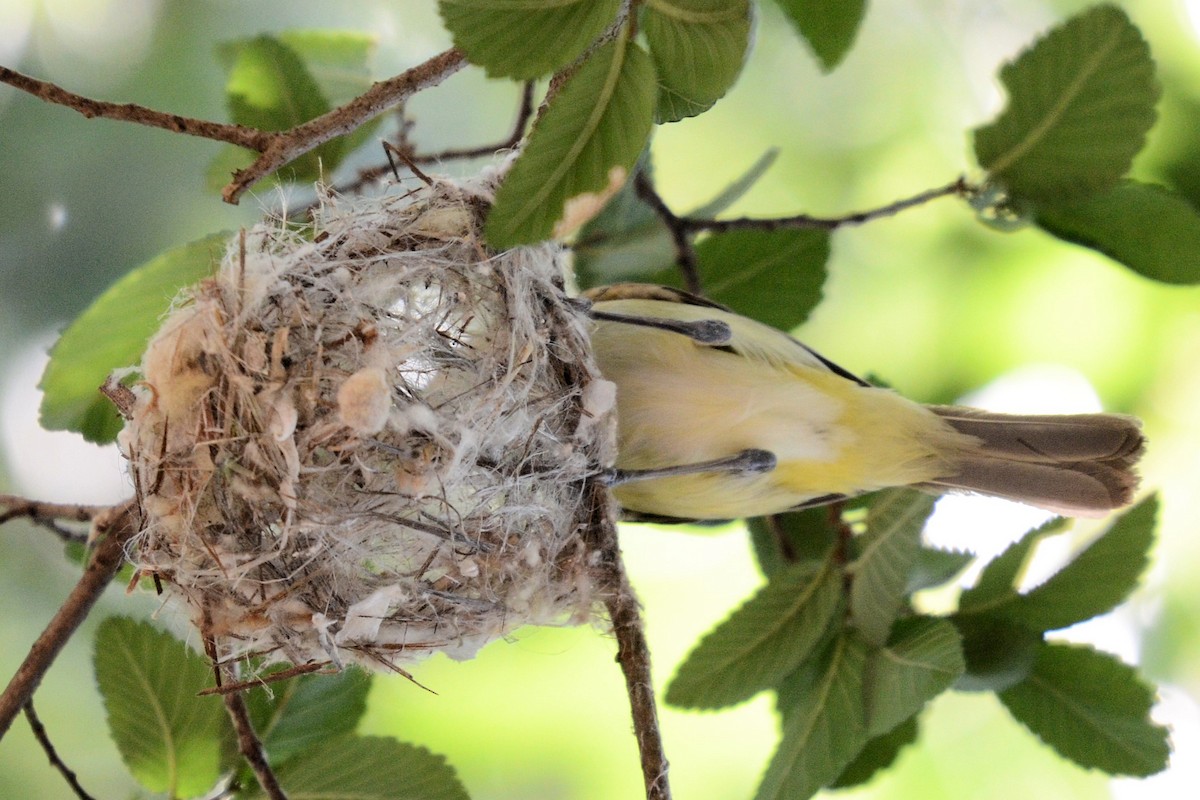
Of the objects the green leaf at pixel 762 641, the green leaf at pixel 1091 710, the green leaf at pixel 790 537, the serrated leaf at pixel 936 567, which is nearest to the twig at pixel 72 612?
the green leaf at pixel 762 641

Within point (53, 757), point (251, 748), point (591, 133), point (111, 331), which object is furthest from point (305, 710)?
point (591, 133)

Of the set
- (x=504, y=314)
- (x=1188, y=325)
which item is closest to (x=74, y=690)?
(x=504, y=314)

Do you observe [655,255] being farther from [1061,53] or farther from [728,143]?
[728,143]

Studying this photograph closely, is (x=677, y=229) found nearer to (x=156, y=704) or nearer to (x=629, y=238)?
(x=629, y=238)

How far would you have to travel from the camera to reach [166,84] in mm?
3521

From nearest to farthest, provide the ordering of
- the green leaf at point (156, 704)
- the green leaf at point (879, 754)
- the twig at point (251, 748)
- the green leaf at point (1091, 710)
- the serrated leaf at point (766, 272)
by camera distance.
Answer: the twig at point (251, 748), the green leaf at point (156, 704), the green leaf at point (1091, 710), the green leaf at point (879, 754), the serrated leaf at point (766, 272)

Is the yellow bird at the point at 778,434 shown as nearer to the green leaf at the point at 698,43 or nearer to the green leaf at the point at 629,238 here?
the green leaf at the point at 629,238

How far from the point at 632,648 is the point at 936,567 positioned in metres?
0.85

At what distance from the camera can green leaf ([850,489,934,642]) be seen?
2098 mm

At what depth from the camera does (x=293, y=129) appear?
1503 mm

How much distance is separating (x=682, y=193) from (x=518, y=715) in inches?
88.2

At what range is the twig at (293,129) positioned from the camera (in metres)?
1.48

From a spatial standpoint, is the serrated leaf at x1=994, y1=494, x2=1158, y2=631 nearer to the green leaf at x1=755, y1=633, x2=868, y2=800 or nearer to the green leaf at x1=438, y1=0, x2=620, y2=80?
the green leaf at x1=755, y1=633, x2=868, y2=800

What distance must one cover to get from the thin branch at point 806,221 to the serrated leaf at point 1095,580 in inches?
32.2
